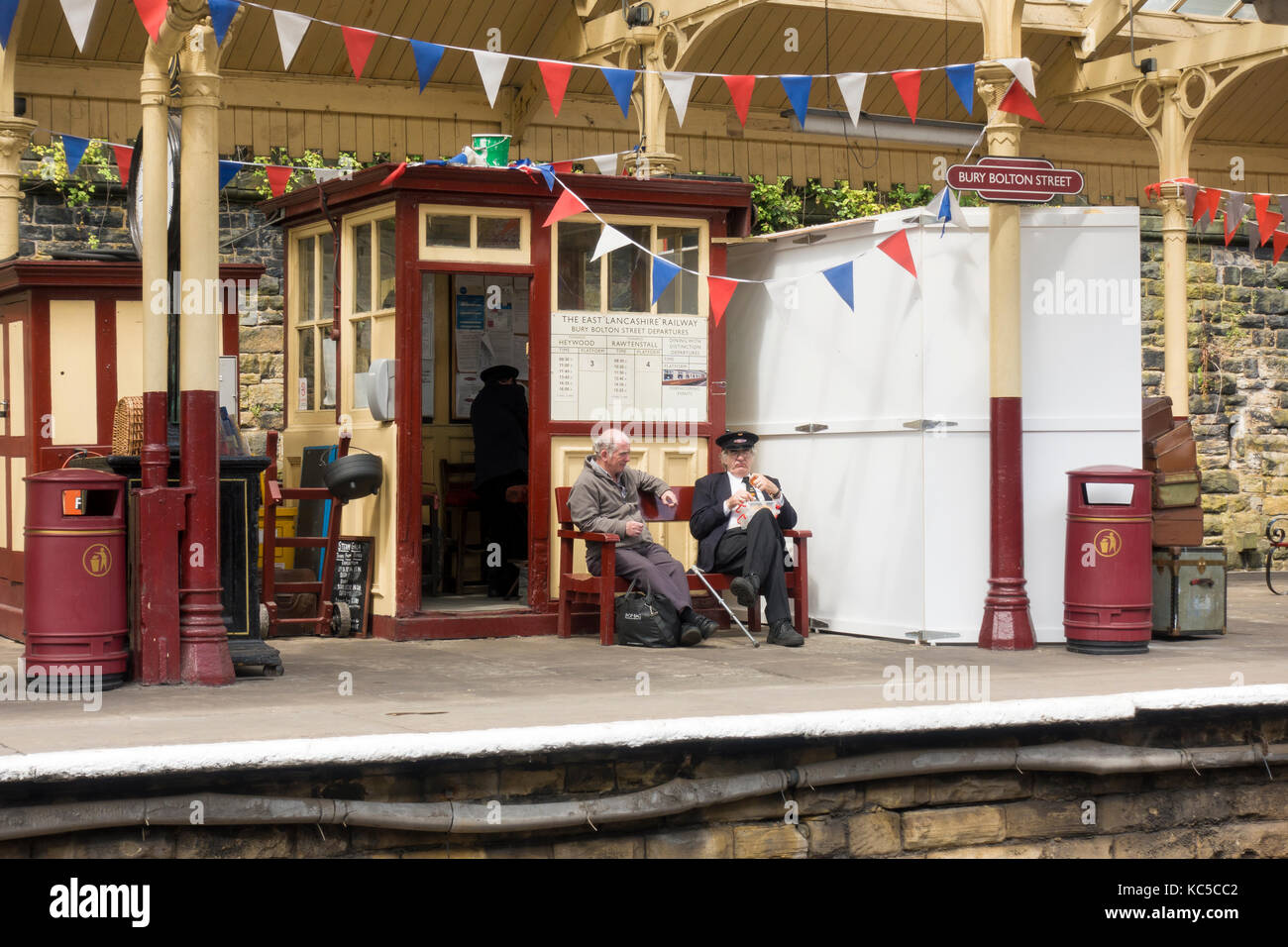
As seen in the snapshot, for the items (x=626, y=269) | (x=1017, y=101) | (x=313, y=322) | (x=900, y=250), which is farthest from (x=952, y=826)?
(x=313, y=322)

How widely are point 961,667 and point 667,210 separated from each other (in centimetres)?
365

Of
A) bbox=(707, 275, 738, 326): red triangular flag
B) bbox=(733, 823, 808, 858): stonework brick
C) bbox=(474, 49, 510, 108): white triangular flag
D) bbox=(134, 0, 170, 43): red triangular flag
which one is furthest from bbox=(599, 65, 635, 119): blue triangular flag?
bbox=(733, 823, 808, 858): stonework brick

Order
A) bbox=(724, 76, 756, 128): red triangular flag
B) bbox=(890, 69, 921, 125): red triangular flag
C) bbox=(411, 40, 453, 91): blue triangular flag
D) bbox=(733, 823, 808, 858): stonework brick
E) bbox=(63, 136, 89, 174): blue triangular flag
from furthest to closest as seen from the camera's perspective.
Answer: bbox=(63, 136, 89, 174): blue triangular flag < bbox=(724, 76, 756, 128): red triangular flag < bbox=(890, 69, 921, 125): red triangular flag < bbox=(411, 40, 453, 91): blue triangular flag < bbox=(733, 823, 808, 858): stonework brick

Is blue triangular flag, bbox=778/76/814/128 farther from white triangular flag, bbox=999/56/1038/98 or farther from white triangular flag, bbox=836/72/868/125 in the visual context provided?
white triangular flag, bbox=999/56/1038/98

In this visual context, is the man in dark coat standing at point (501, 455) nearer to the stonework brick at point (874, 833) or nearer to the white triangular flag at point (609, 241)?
the white triangular flag at point (609, 241)

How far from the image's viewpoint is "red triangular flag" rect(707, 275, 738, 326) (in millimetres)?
10047

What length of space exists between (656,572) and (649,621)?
285 millimetres

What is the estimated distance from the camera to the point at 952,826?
6777mm

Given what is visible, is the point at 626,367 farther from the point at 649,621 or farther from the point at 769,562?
the point at 649,621

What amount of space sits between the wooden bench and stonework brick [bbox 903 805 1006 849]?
3.02 m

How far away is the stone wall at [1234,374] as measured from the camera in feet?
55.4

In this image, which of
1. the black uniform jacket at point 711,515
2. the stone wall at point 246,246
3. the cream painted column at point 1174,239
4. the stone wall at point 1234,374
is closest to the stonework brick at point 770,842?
the black uniform jacket at point 711,515

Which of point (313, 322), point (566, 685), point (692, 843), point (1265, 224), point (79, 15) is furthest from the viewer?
point (1265, 224)
